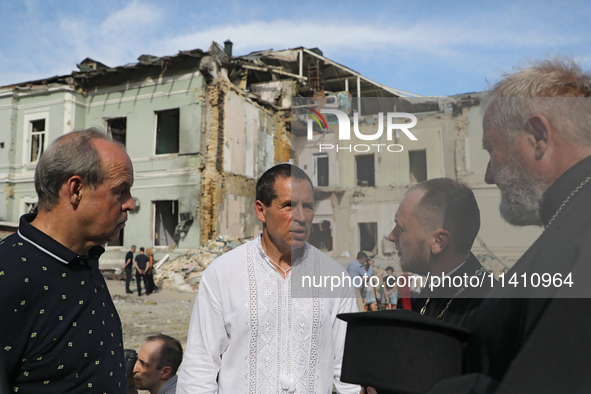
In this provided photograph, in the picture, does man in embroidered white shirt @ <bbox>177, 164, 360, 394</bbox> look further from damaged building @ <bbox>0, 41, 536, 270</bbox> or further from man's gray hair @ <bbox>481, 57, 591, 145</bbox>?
damaged building @ <bbox>0, 41, 536, 270</bbox>

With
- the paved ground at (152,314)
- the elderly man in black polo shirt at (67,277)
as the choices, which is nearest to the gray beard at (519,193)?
the elderly man in black polo shirt at (67,277)

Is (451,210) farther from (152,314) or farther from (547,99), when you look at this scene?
(152,314)

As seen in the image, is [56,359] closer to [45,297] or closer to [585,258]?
[45,297]

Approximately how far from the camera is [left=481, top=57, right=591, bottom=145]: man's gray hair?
38.3 inches

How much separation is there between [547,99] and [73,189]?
171 centimetres

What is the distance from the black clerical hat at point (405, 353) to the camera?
0.97 m

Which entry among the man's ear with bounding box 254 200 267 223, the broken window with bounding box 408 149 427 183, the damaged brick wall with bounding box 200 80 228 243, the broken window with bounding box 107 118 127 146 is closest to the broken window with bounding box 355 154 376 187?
the broken window with bounding box 408 149 427 183

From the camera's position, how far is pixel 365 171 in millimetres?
1268

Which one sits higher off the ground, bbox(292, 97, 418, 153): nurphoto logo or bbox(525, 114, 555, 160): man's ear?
bbox(292, 97, 418, 153): nurphoto logo

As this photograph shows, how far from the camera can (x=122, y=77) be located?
17.6m

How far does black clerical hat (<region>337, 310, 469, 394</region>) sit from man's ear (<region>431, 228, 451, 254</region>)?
275mm

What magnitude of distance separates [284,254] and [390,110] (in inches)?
44.7

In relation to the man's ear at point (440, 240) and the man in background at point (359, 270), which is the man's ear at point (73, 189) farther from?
the man's ear at point (440, 240)

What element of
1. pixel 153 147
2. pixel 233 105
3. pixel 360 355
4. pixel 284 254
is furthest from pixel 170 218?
pixel 360 355
